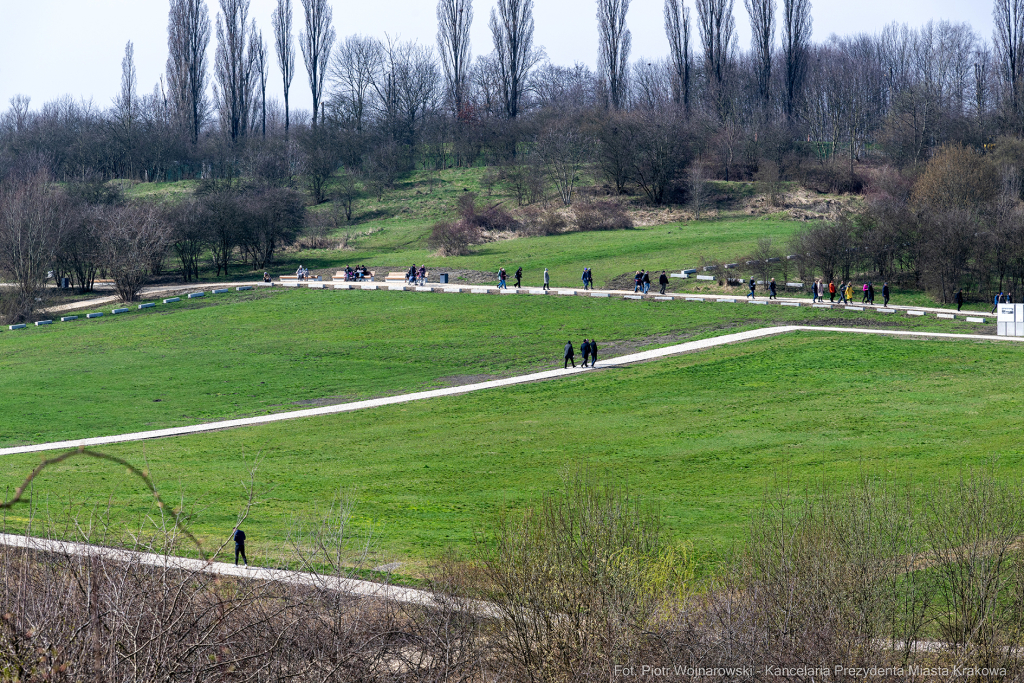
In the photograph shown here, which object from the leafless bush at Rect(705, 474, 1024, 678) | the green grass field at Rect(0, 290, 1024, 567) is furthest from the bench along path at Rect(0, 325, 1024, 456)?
the leafless bush at Rect(705, 474, 1024, 678)

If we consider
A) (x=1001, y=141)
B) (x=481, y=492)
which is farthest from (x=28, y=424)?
(x=1001, y=141)

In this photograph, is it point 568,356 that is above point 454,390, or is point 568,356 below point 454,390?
above

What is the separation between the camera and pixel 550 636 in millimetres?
11172

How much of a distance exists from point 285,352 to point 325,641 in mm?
33805

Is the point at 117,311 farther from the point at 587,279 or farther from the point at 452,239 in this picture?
the point at 587,279

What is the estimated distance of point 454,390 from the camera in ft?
117

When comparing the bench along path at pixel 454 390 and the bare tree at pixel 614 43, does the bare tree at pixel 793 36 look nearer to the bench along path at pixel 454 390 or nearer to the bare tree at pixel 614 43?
the bare tree at pixel 614 43

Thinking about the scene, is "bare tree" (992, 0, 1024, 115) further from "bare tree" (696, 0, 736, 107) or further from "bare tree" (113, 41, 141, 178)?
"bare tree" (113, 41, 141, 178)

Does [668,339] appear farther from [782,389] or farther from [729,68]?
[729,68]

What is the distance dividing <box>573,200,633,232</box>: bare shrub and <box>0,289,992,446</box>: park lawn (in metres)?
21.2

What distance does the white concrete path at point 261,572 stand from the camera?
10312 mm

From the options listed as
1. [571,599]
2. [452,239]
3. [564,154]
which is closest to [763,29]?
[564,154]

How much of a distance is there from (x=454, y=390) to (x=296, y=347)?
1190 cm

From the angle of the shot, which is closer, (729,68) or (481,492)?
(481,492)
